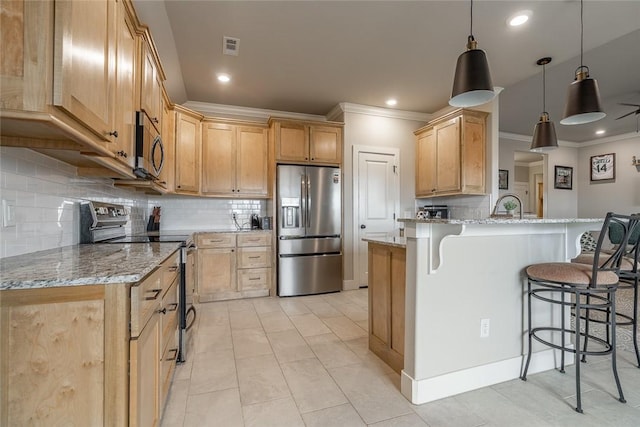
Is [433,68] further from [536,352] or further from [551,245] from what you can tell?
[536,352]

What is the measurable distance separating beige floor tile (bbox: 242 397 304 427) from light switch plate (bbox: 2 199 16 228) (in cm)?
149

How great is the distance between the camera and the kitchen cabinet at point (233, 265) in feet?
12.9

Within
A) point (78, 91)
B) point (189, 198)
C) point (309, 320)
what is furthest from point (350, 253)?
point (78, 91)

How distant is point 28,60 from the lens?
0.95 metres

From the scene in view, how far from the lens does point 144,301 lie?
1146mm

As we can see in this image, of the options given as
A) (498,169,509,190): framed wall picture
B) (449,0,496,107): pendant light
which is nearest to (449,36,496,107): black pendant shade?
(449,0,496,107): pendant light

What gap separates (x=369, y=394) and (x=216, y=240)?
2.81 meters

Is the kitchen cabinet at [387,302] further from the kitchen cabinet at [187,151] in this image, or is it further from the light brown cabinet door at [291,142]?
the kitchen cabinet at [187,151]

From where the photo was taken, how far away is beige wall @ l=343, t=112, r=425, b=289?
4.50 meters

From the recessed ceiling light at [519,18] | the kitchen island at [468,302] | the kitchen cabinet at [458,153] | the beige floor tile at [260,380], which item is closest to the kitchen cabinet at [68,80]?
the beige floor tile at [260,380]

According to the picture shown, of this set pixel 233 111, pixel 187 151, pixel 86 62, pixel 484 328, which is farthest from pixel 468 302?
pixel 233 111

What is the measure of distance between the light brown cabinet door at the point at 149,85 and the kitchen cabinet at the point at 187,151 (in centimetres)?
115

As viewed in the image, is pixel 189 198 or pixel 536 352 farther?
pixel 189 198

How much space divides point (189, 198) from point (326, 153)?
7.02 ft
